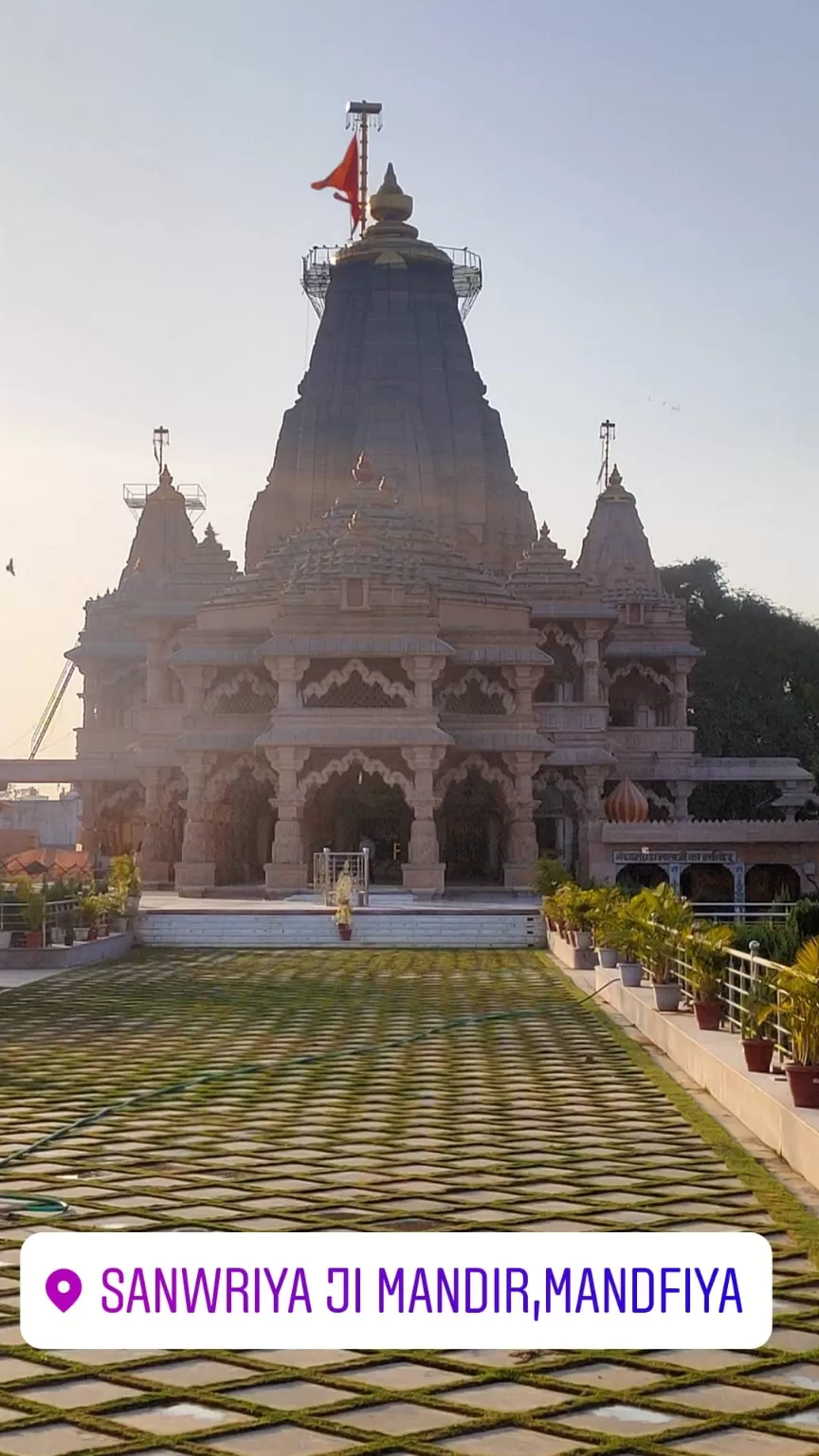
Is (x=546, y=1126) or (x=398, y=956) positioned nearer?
(x=546, y=1126)

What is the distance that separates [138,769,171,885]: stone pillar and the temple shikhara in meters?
0.07

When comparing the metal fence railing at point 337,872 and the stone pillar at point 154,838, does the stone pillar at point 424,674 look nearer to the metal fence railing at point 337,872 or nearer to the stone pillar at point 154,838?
the metal fence railing at point 337,872

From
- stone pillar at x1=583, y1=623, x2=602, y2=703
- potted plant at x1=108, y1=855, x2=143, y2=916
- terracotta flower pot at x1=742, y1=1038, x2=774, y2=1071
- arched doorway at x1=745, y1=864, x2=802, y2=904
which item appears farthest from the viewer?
stone pillar at x1=583, y1=623, x2=602, y2=703

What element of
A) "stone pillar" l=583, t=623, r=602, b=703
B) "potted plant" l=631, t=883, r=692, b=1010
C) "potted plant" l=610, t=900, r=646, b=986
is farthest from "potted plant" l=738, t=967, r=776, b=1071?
"stone pillar" l=583, t=623, r=602, b=703

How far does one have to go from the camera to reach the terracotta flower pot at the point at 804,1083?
10539 millimetres

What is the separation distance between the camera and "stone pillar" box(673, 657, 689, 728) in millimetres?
52688

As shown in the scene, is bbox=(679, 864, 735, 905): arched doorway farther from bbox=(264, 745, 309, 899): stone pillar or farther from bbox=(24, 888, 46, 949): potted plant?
bbox=(24, 888, 46, 949): potted plant

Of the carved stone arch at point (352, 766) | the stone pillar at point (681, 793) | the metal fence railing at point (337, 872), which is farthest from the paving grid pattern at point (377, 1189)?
the stone pillar at point (681, 793)

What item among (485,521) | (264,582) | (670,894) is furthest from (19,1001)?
(485,521)

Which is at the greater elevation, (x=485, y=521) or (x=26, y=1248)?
(x=485, y=521)

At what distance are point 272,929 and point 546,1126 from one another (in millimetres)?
20350

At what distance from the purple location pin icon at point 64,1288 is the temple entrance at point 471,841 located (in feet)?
120

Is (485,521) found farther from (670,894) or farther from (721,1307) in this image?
(721,1307)

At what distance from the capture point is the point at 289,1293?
719 cm
